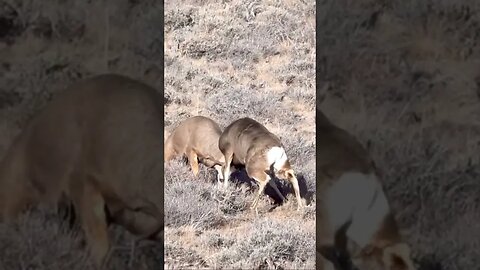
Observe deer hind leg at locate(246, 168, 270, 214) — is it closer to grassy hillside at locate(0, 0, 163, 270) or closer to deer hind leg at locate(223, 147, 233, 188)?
deer hind leg at locate(223, 147, 233, 188)

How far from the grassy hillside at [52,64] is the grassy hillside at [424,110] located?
1.01 m

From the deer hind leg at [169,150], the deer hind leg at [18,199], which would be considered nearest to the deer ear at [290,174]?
the deer hind leg at [169,150]

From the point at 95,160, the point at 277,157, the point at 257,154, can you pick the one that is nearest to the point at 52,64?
the point at 95,160

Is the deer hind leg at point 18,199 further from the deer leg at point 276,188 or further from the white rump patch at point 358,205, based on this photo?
the white rump patch at point 358,205

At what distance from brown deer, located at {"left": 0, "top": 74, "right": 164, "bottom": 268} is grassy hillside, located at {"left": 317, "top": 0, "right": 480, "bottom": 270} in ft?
3.12

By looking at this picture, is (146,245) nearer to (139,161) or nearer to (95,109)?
(139,161)

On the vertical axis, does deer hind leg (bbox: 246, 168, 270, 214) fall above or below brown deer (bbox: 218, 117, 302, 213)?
below

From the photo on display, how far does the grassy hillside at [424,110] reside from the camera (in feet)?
11.6

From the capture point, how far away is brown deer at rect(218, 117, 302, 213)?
3705mm

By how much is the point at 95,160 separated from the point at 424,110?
1482mm

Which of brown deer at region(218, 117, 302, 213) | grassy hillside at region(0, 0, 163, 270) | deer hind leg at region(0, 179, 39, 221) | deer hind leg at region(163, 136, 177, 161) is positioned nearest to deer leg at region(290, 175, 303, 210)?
brown deer at region(218, 117, 302, 213)

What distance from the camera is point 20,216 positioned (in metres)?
3.36

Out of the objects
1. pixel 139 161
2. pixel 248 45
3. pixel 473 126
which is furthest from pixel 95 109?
pixel 473 126

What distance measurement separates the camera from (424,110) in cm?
355
